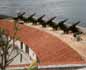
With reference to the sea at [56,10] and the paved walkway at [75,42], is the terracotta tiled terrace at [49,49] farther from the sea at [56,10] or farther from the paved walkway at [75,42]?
the sea at [56,10]

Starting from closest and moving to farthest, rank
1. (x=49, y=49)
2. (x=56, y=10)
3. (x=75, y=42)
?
(x=49, y=49) < (x=75, y=42) < (x=56, y=10)

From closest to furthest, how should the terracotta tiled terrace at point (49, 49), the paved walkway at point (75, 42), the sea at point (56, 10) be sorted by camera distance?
1. the terracotta tiled terrace at point (49, 49)
2. the paved walkway at point (75, 42)
3. the sea at point (56, 10)

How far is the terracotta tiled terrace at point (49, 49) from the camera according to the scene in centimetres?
1880

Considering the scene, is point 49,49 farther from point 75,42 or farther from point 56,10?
point 56,10

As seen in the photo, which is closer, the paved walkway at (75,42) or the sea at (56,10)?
the paved walkway at (75,42)

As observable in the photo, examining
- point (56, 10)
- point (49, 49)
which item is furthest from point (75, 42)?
point (56, 10)

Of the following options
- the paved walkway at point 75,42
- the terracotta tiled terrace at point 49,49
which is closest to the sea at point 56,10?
the paved walkway at point 75,42

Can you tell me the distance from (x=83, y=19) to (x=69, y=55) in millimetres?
57269

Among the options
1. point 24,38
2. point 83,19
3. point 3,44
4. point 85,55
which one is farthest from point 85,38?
point 83,19

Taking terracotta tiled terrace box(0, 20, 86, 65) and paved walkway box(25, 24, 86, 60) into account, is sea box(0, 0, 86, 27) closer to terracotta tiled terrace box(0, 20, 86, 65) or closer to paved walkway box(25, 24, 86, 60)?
paved walkway box(25, 24, 86, 60)

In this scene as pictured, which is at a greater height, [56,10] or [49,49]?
[49,49]

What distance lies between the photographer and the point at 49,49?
2253cm

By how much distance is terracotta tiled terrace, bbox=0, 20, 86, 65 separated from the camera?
1880 centimetres

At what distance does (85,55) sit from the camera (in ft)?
67.7
